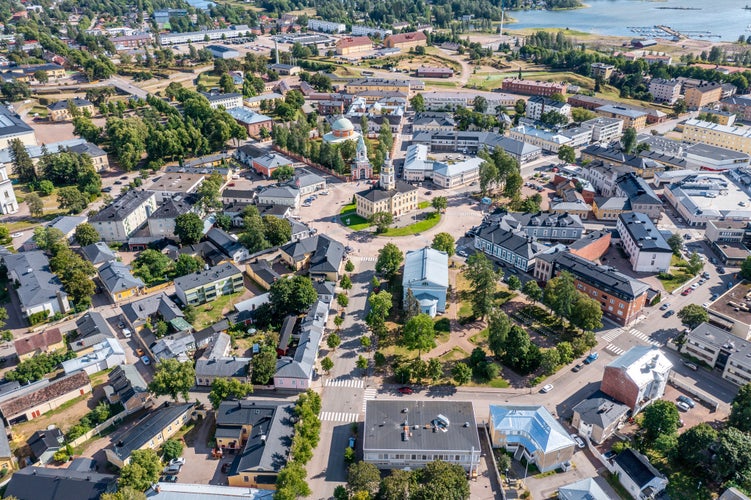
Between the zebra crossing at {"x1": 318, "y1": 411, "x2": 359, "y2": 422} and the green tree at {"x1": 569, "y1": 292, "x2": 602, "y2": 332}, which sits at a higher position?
the green tree at {"x1": 569, "y1": 292, "x2": 602, "y2": 332}

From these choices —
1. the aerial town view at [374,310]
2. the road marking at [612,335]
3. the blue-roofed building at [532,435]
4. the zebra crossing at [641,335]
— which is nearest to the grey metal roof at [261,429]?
the aerial town view at [374,310]

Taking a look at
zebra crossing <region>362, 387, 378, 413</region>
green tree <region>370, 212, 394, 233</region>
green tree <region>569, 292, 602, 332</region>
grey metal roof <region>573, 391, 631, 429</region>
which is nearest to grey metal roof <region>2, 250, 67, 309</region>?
zebra crossing <region>362, 387, 378, 413</region>

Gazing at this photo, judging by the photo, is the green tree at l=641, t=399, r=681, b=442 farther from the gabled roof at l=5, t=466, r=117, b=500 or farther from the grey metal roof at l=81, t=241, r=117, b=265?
the grey metal roof at l=81, t=241, r=117, b=265

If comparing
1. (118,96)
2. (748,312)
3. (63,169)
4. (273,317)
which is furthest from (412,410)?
(118,96)

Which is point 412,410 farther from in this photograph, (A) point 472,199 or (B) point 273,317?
(A) point 472,199

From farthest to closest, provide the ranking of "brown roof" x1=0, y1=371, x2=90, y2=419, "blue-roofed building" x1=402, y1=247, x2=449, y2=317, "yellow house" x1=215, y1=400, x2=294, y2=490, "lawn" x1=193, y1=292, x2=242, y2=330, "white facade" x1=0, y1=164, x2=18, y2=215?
1. "white facade" x1=0, y1=164, x2=18, y2=215
2. "blue-roofed building" x1=402, y1=247, x2=449, y2=317
3. "lawn" x1=193, y1=292, x2=242, y2=330
4. "brown roof" x1=0, y1=371, x2=90, y2=419
5. "yellow house" x1=215, y1=400, x2=294, y2=490

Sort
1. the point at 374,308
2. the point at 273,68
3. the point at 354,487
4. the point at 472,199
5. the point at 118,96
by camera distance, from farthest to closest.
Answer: the point at 273,68 → the point at 118,96 → the point at 472,199 → the point at 374,308 → the point at 354,487
